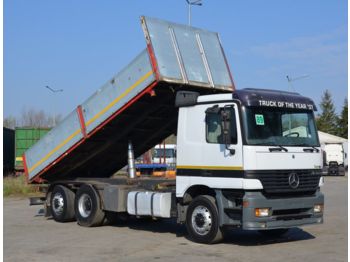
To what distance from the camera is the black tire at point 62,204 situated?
13.5 m

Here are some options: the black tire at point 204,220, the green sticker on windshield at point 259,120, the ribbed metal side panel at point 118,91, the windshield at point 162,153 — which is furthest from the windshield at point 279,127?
the windshield at point 162,153

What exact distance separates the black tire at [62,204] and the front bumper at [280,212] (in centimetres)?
551

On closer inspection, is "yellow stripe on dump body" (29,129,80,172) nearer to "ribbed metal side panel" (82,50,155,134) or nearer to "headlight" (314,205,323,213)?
"ribbed metal side panel" (82,50,155,134)

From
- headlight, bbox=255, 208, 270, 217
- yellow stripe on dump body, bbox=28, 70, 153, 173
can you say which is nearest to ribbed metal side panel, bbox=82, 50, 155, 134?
yellow stripe on dump body, bbox=28, 70, 153, 173

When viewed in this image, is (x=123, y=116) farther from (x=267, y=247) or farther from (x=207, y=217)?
(x=267, y=247)

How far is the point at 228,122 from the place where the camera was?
951cm

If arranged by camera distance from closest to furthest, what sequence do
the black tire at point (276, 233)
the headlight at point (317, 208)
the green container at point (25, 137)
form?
the headlight at point (317, 208) < the black tire at point (276, 233) < the green container at point (25, 137)

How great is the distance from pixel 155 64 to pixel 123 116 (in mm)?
1950

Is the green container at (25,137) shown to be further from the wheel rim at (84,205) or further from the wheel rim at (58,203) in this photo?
the wheel rim at (84,205)

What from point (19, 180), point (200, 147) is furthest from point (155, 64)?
point (19, 180)

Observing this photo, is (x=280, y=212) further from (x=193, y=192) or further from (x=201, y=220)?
(x=193, y=192)

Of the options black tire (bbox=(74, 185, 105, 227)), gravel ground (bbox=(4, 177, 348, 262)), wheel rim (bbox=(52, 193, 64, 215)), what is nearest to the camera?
gravel ground (bbox=(4, 177, 348, 262))

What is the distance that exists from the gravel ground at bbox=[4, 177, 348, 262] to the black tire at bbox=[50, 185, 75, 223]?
0.20 metres

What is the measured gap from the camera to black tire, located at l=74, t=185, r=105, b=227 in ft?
41.4
